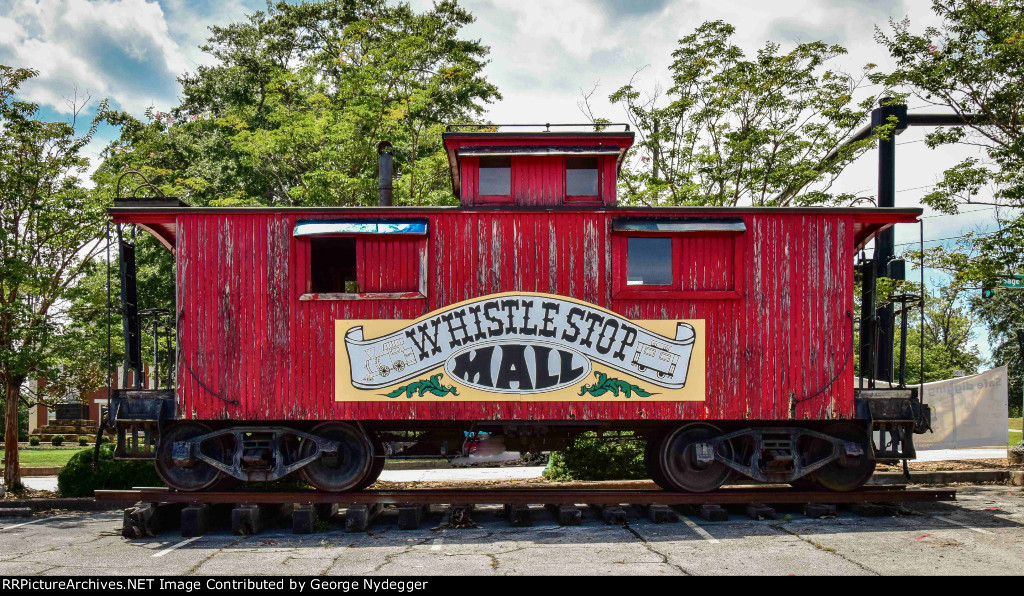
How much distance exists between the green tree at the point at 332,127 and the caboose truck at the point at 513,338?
249 inches

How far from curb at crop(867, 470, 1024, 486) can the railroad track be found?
290 centimetres

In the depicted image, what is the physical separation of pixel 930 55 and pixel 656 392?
33.9 ft

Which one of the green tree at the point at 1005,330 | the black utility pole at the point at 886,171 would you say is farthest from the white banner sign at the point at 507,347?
the green tree at the point at 1005,330

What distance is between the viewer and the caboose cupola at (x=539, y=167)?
1040 cm

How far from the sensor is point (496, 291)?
9.81 metres

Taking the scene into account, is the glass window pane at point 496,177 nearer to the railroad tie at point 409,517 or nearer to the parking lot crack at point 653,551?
the railroad tie at point 409,517

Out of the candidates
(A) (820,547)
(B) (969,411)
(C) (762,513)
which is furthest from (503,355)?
(B) (969,411)

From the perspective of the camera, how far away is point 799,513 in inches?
376

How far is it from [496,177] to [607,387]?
337 cm

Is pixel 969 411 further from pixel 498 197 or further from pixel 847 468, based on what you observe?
pixel 498 197

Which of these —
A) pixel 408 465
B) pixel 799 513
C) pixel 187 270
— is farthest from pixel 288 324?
pixel 408 465

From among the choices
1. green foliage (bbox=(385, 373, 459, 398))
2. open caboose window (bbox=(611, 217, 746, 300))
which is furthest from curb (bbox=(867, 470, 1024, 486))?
green foliage (bbox=(385, 373, 459, 398))

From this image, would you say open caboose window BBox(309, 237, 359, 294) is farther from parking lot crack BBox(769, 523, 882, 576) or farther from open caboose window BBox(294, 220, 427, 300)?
parking lot crack BBox(769, 523, 882, 576)
